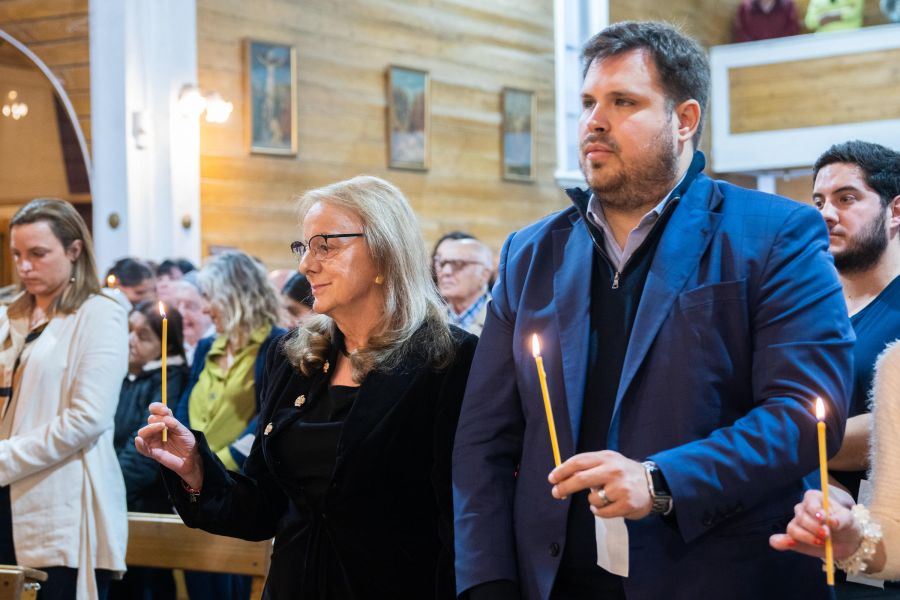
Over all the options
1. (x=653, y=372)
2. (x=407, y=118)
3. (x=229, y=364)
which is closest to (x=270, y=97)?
(x=407, y=118)

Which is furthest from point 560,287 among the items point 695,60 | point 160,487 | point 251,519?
point 160,487

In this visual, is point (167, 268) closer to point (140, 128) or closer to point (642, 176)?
point (140, 128)

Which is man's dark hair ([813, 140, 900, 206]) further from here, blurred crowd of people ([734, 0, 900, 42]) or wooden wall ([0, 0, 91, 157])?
blurred crowd of people ([734, 0, 900, 42])

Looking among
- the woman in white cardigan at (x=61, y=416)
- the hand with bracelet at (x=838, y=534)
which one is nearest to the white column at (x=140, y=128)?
the woman in white cardigan at (x=61, y=416)

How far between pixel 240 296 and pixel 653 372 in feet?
9.84

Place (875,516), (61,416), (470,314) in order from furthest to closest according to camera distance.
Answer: (470,314) < (61,416) < (875,516)

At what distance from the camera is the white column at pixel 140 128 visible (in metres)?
7.80

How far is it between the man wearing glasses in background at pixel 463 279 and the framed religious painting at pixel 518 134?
556 cm

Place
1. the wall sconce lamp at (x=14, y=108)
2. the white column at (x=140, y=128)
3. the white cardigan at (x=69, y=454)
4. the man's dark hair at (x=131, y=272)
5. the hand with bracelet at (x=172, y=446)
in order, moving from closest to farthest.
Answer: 1. the hand with bracelet at (x=172, y=446)
2. the white cardigan at (x=69, y=454)
3. the man's dark hair at (x=131, y=272)
4. the white column at (x=140, y=128)
5. the wall sconce lamp at (x=14, y=108)

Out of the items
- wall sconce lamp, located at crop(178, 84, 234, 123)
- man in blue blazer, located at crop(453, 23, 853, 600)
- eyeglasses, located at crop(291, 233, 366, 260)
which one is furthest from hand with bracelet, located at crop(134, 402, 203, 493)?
wall sconce lamp, located at crop(178, 84, 234, 123)

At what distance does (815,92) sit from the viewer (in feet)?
41.6

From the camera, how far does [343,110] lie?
9477mm

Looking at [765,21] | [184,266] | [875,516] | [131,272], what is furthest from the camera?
[765,21]

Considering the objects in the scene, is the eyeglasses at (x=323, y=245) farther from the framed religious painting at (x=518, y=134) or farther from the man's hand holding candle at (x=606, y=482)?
the framed religious painting at (x=518, y=134)
